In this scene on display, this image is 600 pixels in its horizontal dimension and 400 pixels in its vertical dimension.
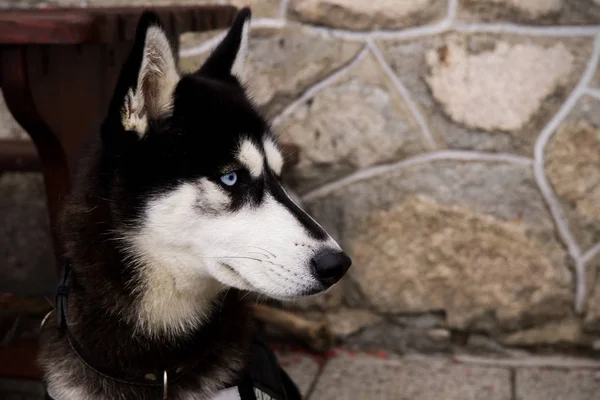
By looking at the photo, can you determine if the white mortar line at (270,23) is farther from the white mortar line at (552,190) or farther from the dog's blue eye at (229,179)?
the dog's blue eye at (229,179)

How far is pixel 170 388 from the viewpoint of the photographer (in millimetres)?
1708

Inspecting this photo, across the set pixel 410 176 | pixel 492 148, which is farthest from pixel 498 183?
pixel 410 176

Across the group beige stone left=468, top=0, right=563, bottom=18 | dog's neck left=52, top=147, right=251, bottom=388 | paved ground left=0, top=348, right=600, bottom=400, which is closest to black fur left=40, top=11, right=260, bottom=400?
dog's neck left=52, top=147, right=251, bottom=388

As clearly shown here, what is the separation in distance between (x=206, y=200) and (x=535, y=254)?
158 centimetres

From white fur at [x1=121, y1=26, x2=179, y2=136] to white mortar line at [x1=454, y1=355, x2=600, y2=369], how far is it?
5.73 feet

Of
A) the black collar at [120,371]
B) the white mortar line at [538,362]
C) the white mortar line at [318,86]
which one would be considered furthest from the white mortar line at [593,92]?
the black collar at [120,371]

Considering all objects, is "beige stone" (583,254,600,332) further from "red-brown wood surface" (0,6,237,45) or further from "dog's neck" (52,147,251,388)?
"red-brown wood surface" (0,6,237,45)

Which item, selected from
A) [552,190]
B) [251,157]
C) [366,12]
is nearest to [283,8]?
[366,12]

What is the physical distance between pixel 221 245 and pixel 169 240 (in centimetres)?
12

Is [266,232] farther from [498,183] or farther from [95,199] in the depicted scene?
[498,183]

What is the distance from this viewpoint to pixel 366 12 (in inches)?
110

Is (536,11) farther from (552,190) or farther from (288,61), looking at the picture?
(288,61)

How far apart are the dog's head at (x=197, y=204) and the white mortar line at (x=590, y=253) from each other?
1467mm

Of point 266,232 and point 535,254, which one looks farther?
point 535,254
